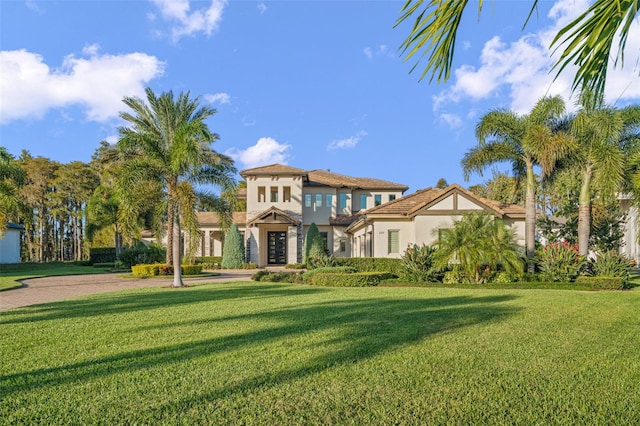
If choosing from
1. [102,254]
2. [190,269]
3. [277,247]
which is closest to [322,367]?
[190,269]

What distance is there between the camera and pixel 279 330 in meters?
7.32

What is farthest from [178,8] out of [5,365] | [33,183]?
[33,183]

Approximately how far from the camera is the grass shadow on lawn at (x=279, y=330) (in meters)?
4.62

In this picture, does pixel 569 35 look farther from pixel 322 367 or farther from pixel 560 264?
pixel 560 264

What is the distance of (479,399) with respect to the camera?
396 centimetres

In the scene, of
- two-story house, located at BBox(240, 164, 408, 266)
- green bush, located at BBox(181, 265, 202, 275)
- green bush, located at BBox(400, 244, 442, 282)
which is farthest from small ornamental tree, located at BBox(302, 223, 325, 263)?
green bush, located at BBox(400, 244, 442, 282)

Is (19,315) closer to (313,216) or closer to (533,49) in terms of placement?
(533,49)

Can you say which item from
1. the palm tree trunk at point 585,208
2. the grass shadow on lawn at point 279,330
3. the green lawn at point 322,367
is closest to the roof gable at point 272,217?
the grass shadow on lawn at point 279,330

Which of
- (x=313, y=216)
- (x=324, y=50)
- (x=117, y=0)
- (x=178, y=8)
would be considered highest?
(x=117, y=0)

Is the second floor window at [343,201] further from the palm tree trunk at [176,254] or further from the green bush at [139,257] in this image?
the palm tree trunk at [176,254]

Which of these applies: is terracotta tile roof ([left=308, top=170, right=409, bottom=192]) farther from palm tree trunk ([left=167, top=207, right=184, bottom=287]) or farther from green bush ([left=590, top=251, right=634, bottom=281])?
green bush ([left=590, top=251, right=634, bottom=281])

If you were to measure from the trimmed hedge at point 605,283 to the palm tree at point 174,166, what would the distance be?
15.9 meters

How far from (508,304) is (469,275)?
260 inches

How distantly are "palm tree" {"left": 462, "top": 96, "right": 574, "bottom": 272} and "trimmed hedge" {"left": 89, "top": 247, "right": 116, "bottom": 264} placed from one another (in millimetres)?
33421
